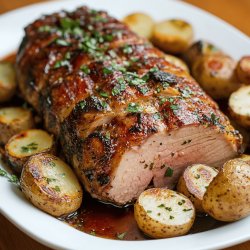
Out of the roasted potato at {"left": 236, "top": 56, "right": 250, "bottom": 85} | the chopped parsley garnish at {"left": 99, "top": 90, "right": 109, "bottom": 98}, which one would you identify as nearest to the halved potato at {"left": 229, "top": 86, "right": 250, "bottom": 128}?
the roasted potato at {"left": 236, "top": 56, "right": 250, "bottom": 85}

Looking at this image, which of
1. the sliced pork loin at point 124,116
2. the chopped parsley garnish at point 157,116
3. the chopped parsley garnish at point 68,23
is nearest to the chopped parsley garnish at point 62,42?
the sliced pork loin at point 124,116

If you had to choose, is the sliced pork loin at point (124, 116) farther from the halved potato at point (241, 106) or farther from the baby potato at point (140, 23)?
the baby potato at point (140, 23)

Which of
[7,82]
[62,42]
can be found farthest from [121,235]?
[7,82]

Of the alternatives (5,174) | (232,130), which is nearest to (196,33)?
(232,130)

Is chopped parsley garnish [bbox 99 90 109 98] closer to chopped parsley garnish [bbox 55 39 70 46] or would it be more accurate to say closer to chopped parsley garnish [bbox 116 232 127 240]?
chopped parsley garnish [bbox 55 39 70 46]

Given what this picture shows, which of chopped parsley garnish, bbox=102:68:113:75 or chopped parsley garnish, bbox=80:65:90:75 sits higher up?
chopped parsley garnish, bbox=102:68:113:75

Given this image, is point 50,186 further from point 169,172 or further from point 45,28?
point 45,28

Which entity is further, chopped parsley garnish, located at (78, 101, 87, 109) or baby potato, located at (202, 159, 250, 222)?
chopped parsley garnish, located at (78, 101, 87, 109)
